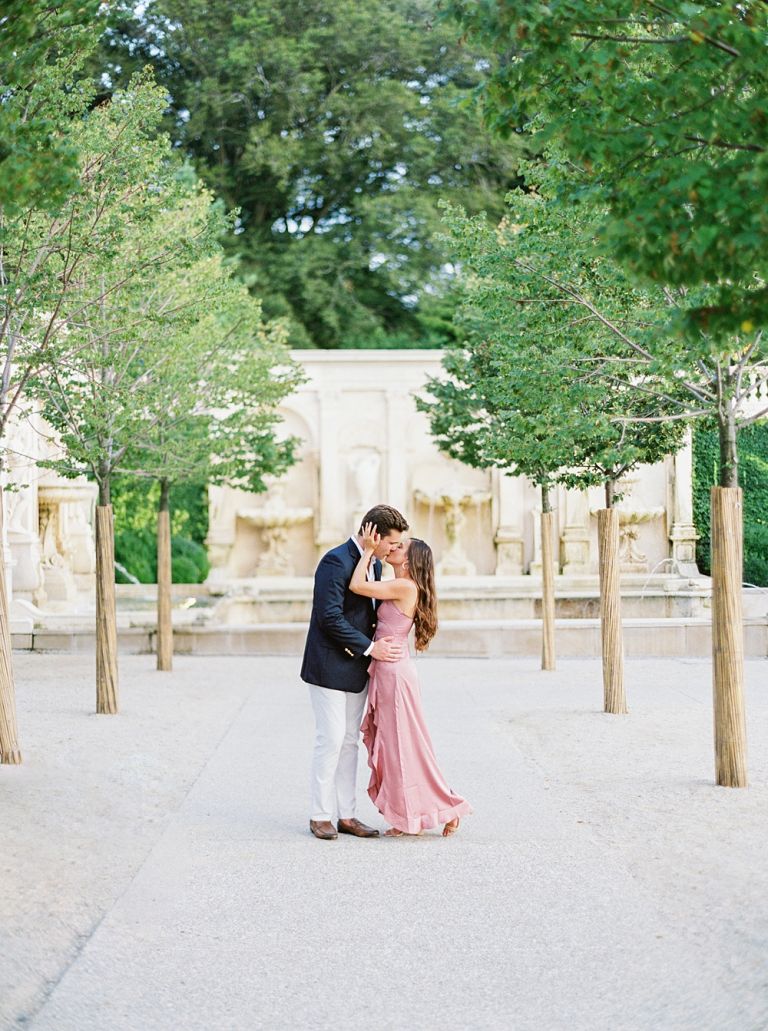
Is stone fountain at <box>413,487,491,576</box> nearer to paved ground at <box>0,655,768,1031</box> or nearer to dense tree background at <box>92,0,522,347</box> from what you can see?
dense tree background at <box>92,0,522,347</box>

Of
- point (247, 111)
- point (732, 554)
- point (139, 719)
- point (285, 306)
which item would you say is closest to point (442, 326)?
point (285, 306)

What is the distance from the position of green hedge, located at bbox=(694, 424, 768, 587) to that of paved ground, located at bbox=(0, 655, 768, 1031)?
17.3 m

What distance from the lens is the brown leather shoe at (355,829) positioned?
785 centimetres

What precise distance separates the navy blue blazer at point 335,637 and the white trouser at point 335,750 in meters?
0.09

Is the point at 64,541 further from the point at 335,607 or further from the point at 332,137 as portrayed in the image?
the point at 332,137

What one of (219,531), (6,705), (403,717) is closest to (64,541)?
(219,531)

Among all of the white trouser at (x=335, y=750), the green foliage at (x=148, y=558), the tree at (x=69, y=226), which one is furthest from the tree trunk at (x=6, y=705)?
the green foliage at (x=148, y=558)

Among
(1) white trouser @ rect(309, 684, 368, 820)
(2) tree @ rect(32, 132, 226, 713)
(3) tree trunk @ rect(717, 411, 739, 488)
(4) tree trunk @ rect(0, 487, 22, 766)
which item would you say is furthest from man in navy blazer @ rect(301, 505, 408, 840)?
(2) tree @ rect(32, 132, 226, 713)

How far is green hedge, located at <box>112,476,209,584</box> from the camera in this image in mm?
30203

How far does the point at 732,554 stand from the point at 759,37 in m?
4.99

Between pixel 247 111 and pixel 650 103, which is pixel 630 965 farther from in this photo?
pixel 247 111

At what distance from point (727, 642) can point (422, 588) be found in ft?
8.52

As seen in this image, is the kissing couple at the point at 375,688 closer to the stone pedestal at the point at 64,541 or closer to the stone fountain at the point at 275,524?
the stone pedestal at the point at 64,541

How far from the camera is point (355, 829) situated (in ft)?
25.8
